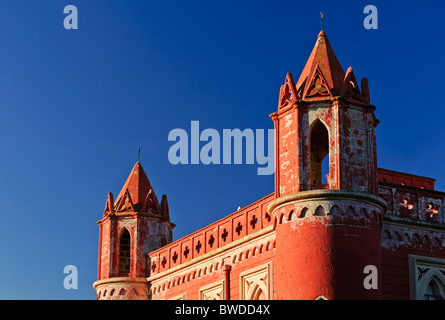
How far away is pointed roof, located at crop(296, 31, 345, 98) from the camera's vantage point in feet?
96.2

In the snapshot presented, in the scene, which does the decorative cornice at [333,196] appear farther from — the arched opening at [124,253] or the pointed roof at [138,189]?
the arched opening at [124,253]

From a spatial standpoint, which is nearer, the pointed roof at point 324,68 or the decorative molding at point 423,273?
the decorative molding at point 423,273

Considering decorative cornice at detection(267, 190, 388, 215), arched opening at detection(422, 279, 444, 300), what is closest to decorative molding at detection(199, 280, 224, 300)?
decorative cornice at detection(267, 190, 388, 215)

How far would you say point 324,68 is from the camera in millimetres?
29859

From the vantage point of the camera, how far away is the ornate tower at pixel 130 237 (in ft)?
134

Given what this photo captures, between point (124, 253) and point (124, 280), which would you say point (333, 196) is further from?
point (124, 253)

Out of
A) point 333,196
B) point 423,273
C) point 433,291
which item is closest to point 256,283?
point 333,196

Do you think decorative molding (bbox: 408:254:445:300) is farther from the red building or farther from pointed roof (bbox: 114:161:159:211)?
pointed roof (bbox: 114:161:159:211)

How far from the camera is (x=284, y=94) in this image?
30109 mm

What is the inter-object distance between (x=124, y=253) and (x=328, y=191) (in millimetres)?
17508

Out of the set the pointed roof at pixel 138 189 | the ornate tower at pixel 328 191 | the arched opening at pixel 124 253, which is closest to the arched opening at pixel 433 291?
the ornate tower at pixel 328 191
